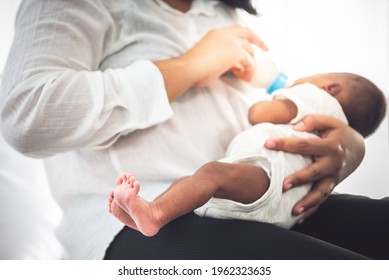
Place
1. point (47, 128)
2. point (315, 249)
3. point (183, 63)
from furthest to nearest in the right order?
point (183, 63), point (47, 128), point (315, 249)

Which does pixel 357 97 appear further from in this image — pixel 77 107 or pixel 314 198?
pixel 77 107

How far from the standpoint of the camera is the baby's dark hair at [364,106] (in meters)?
0.81

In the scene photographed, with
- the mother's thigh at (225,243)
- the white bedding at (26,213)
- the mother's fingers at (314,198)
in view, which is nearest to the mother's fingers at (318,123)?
the mother's fingers at (314,198)

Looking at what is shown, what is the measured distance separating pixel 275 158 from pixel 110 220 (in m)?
0.30

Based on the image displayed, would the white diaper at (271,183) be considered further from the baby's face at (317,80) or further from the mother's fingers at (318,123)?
the baby's face at (317,80)

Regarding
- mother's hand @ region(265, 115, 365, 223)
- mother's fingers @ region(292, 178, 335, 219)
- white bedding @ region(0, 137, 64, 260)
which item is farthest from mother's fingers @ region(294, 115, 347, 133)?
white bedding @ region(0, 137, 64, 260)

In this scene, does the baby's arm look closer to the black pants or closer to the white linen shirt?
the white linen shirt

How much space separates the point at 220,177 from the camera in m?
0.63

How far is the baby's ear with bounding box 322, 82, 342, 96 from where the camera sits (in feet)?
2.69

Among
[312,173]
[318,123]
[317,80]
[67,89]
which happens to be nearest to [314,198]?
[312,173]

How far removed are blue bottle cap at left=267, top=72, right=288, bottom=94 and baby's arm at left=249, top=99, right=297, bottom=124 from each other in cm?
4

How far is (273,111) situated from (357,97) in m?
0.17

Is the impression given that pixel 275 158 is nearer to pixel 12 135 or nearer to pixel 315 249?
pixel 315 249

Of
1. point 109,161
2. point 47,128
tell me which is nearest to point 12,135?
point 47,128
